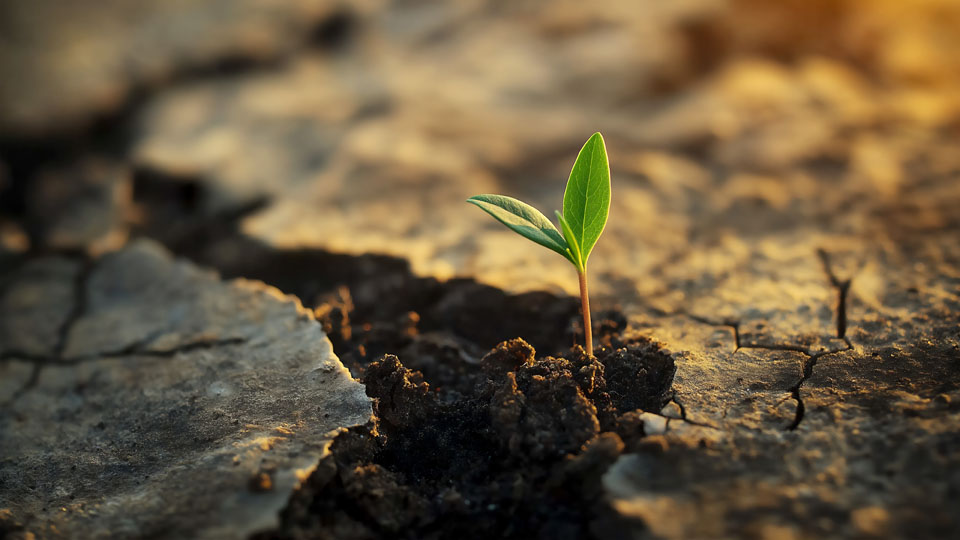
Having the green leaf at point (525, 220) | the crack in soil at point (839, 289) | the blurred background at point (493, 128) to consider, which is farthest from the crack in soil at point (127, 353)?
the crack in soil at point (839, 289)

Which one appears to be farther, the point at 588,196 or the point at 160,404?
the point at 160,404

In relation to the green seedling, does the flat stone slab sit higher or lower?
lower

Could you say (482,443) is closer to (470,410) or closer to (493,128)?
(470,410)

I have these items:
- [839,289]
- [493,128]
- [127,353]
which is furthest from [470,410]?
[493,128]

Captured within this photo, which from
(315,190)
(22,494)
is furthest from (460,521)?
(315,190)

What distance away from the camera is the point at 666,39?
350cm

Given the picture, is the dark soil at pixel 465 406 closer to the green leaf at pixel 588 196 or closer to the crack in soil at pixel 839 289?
the green leaf at pixel 588 196

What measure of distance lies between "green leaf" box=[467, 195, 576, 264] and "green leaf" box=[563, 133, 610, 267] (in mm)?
41

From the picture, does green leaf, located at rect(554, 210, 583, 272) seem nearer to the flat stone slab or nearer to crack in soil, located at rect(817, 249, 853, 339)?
the flat stone slab

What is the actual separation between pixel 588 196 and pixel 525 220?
0.15 metres

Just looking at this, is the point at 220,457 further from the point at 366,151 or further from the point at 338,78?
the point at 338,78

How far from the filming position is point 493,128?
3.01m

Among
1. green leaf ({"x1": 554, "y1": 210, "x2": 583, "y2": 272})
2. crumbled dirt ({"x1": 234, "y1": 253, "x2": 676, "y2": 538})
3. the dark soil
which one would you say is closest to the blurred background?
the dark soil

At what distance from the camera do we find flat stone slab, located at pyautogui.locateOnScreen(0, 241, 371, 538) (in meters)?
1.38
